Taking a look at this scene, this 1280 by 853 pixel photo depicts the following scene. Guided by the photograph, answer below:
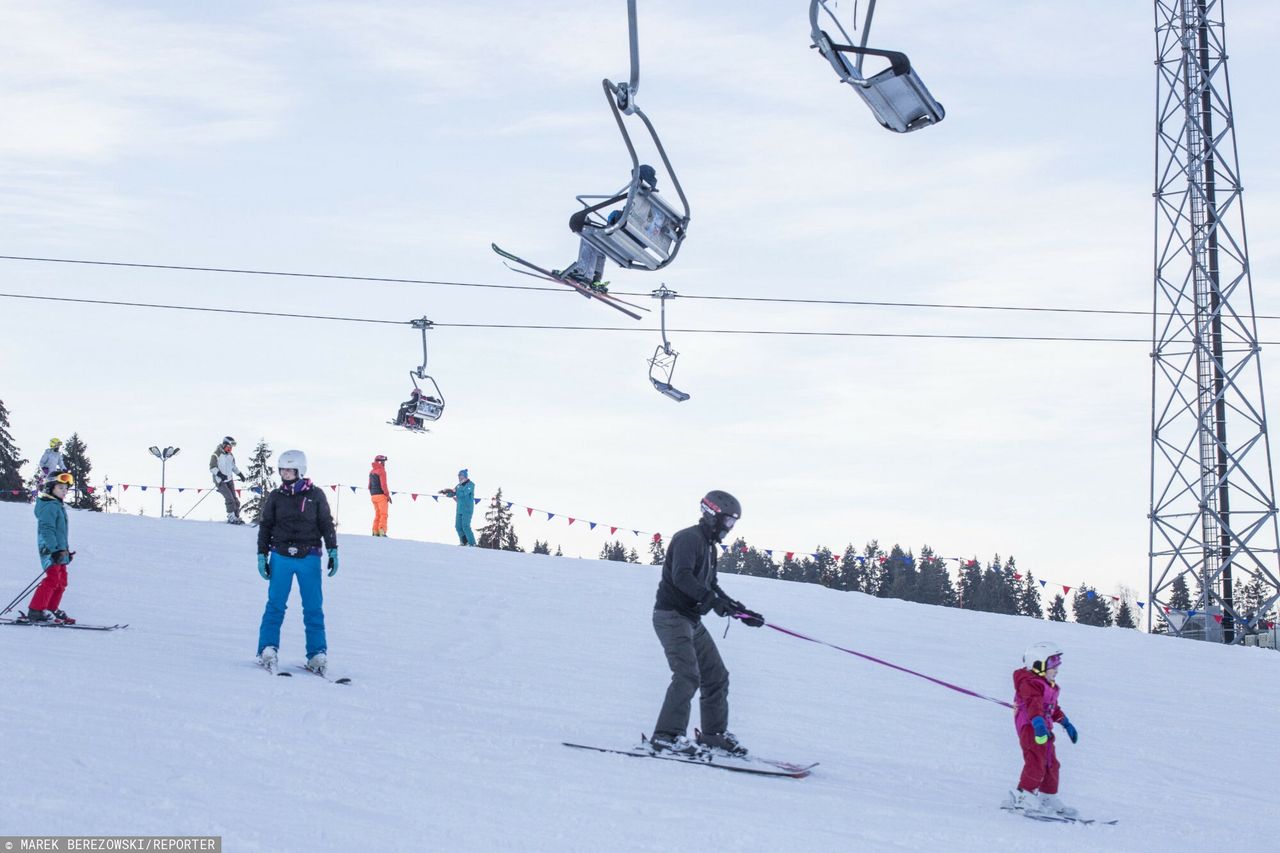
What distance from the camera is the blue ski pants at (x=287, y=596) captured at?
9438 millimetres

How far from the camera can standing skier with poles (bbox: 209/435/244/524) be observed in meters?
19.3

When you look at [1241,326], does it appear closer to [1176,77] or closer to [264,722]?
[1176,77]

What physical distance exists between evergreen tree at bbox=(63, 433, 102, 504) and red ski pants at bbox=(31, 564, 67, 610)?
65085 mm

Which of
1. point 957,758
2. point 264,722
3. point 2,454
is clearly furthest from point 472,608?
point 2,454

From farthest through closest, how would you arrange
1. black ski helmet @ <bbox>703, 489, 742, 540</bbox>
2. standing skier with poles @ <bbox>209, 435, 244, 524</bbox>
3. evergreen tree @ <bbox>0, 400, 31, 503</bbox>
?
evergreen tree @ <bbox>0, 400, 31, 503</bbox>
standing skier with poles @ <bbox>209, 435, 244, 524</bbox>
black ski helmet @ <bbox>703, 489, 742, 540</bbox>

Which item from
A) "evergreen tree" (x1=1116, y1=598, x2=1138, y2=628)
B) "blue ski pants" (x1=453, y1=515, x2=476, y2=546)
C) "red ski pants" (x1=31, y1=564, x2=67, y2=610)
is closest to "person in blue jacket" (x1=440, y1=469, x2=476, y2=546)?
"blue ski pants" (x1=453, y1=515, x2=476, y2=546)

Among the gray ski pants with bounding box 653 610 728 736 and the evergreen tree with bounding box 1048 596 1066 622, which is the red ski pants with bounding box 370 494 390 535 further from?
the evergreen tree with bounding box 1048 596 1066 622

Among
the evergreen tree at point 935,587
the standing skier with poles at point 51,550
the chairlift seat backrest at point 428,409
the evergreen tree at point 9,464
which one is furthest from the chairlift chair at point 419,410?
the evergreen tree at point 935,587

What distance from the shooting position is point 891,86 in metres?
8.19

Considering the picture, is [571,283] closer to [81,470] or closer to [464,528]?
[464,528]

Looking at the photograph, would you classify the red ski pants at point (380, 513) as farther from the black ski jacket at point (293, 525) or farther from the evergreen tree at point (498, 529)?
the evergreen tree at point (498, 529)

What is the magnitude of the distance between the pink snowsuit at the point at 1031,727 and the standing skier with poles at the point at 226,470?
14.7m

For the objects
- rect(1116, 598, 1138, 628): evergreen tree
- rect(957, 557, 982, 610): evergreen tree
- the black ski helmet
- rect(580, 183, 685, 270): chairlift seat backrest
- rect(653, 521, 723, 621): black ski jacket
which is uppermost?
rect(580, 183, 685, 270): chairlift seat backrest

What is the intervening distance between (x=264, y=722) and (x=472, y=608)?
816 centimetres
